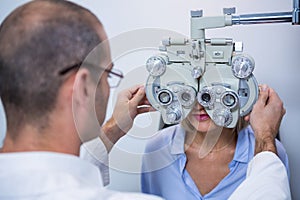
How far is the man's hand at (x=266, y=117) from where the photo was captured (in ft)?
3.54

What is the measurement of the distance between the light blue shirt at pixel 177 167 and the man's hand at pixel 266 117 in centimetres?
22

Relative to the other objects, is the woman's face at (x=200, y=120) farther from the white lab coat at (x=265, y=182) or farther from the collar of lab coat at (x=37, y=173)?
the collar of lab coat at (x=37, y=173)

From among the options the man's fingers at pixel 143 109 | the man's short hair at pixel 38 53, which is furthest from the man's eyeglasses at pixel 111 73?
the man's fingers at pixel 143 109

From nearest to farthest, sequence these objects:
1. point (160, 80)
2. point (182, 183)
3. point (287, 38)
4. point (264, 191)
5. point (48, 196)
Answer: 1. point (48, 196)
2. point (264, 191)
3. point (160, 80)
4. point (182, 183)
5. point (287, 38)

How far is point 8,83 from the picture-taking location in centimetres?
79

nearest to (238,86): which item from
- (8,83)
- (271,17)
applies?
(271,17)

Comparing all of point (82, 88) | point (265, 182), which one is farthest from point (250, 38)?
point (82, 88)

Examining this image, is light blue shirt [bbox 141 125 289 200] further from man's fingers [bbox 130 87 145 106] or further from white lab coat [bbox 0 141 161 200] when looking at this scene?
white lab coat [bbox 0 141 161 200]

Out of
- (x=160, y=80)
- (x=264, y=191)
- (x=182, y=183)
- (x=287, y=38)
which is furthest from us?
(x=287, y=38)

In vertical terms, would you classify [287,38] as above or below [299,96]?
above

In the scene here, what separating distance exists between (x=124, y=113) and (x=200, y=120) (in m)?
0.22

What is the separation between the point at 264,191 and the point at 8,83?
2.03 ft

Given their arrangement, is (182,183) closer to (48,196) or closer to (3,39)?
(48,196)

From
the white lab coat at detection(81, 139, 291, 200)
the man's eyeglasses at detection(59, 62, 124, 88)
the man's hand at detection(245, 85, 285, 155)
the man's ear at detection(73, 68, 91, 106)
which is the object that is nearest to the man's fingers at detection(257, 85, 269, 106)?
the man's hand at detection(245, 85, 285, 155)
